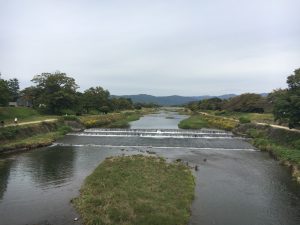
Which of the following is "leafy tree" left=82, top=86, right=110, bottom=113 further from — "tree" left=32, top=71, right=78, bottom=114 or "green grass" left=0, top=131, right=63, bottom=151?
"green grass" left=0, top=131, right=63, bottom=151

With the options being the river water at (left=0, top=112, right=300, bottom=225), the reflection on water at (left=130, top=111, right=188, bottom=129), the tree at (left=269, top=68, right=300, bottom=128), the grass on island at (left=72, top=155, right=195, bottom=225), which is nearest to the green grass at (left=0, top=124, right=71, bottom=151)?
the river water at (left=0, top=112, right=300, bottom=225)

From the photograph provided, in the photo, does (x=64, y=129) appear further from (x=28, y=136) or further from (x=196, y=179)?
(x=196, y=179)

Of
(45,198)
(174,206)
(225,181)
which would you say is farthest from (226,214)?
(45,198)

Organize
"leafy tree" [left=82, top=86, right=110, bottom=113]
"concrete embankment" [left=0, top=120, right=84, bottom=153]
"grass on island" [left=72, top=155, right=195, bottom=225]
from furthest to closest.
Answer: "leafy tree" [left=82, top=86, right=110, bottom=113], "concrete embankment" [left=0, top=120, right=84, bottom=153], "grass on island" [left=72, top=155, right=195, bottom=225]

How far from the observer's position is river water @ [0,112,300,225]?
57.2ft

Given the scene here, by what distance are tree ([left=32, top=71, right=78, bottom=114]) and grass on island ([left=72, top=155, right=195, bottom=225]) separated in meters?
45.6

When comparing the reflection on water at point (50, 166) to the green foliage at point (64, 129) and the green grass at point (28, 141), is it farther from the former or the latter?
the green foliage at point (64, 129)

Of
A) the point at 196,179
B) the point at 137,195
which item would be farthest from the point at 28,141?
the point at 137,195

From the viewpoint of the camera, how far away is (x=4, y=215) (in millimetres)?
16969

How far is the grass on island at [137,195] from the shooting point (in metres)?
16.1

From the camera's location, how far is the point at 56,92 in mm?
69375

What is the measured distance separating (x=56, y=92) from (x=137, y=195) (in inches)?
2183

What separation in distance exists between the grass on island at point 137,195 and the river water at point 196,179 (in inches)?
33.4

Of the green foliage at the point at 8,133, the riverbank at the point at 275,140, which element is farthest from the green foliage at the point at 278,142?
the green foliage at the point at 8,133
